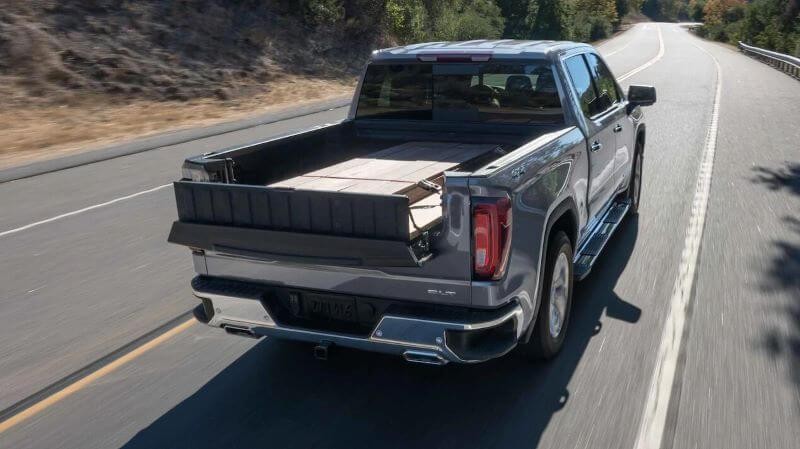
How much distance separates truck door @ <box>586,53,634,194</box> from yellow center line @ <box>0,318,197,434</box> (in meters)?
3.67

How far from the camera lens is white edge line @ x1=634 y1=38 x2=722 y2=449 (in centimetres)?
385

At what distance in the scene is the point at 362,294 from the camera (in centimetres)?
393

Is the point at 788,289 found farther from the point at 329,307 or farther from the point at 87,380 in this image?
the point at 87,380

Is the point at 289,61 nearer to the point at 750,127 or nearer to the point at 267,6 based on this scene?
the point at 267,6

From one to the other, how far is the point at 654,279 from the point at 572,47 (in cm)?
195

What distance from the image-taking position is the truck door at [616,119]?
628 cm

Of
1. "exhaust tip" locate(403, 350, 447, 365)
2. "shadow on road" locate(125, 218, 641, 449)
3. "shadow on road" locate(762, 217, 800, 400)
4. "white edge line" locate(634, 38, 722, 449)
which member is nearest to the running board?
"shadow on road" locate(125, 218, 641, 449)

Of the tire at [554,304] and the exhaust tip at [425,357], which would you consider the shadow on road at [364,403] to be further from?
the exhaust tip at [425,357]

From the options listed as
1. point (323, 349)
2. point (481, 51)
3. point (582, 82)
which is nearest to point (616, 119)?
point (582, 82)

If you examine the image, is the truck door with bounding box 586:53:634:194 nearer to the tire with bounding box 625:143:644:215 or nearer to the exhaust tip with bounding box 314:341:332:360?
the tire with bounding box 625:143:644:215

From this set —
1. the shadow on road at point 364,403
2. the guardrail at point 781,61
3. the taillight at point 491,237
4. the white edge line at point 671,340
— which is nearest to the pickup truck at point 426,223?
the taillight at point 491,237

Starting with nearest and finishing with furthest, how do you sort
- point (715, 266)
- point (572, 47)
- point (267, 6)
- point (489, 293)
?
point (489, 293) → point (572, 47) → point (715, 266) → point (267, 6)

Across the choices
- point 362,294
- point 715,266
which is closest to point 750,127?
point 715,266

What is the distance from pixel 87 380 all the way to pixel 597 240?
3.69 m
